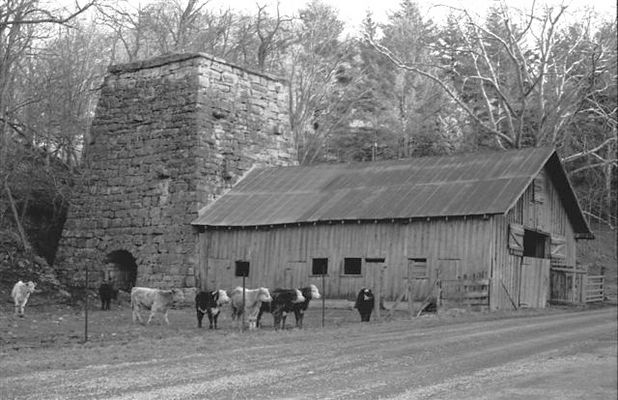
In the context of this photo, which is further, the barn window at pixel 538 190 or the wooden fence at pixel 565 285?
the wooden fence at pixel 565 285

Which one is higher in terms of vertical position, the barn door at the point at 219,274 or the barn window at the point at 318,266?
the barn window at the point at 318,266

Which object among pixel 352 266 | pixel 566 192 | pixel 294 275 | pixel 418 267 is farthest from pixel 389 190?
pixel 566 192

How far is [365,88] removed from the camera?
54.8 metres

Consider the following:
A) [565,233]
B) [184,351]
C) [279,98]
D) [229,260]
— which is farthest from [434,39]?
[184,351]

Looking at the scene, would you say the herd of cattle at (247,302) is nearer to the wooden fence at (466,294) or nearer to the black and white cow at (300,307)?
the black and white cow at (300,307)

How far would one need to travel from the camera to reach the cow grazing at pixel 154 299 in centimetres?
2308

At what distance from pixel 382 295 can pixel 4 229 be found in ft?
50.7

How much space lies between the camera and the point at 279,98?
37.3 metres

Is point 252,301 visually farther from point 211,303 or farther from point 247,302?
point 211,303

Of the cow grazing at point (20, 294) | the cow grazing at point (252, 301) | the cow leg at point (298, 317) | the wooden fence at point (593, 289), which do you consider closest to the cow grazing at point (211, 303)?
the cow grazing at point (252, 301)

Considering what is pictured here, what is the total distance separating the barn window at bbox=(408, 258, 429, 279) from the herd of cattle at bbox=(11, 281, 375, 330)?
417 centimetres

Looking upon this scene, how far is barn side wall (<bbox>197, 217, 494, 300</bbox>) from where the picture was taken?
88.5 ft

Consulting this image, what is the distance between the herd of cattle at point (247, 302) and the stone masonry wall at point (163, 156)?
8640mm

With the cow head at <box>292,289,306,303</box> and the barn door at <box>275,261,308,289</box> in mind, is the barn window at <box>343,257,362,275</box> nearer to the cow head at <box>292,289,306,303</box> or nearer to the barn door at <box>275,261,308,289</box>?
the barn door at <box>275,261,308,289</box>
